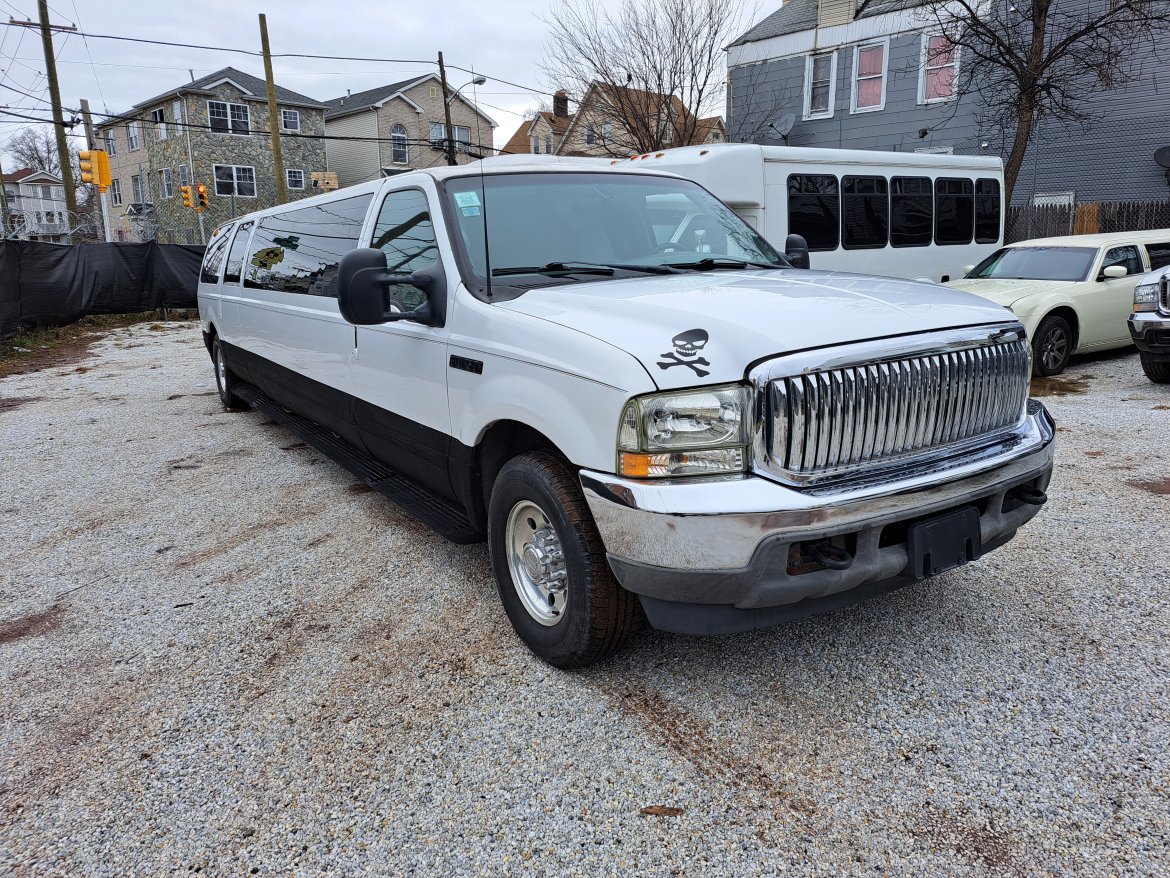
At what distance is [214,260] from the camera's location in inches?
319

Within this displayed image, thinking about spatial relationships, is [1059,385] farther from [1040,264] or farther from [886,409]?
[886,409]

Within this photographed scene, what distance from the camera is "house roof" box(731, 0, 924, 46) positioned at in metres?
20.8

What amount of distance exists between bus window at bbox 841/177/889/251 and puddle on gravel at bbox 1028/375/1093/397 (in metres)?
3.97

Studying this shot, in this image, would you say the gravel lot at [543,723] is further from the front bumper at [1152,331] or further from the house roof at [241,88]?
the house roof at [241,88]

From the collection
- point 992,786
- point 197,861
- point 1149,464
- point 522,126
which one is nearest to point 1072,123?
point 1149,464

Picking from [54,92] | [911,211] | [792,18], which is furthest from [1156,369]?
[54,92]

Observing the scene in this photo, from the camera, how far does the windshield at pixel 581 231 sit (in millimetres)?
3553

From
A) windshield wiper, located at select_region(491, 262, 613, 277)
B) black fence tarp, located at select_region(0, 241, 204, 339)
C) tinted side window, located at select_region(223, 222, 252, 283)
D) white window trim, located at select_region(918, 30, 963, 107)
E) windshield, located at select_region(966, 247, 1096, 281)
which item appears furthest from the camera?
white window trim, located at select_region(918, 30, 963, 107)

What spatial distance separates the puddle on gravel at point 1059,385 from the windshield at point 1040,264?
1.23m

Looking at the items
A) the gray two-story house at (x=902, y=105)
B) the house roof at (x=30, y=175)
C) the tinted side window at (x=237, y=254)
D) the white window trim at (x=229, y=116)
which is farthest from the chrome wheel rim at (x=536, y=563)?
the house roof at (x=30, y=175)

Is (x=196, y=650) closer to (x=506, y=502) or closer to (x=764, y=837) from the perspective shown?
(x=506, y=502)

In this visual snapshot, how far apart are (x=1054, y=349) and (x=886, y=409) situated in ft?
24.9

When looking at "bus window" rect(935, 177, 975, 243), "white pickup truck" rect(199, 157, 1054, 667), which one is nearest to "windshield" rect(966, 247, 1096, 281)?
"bus window" rect(935, 177, 975, 243)

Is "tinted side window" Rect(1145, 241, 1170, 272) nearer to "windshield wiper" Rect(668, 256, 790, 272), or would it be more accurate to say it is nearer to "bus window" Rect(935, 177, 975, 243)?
"bus window" Rect(935, 177, 975, 243)
